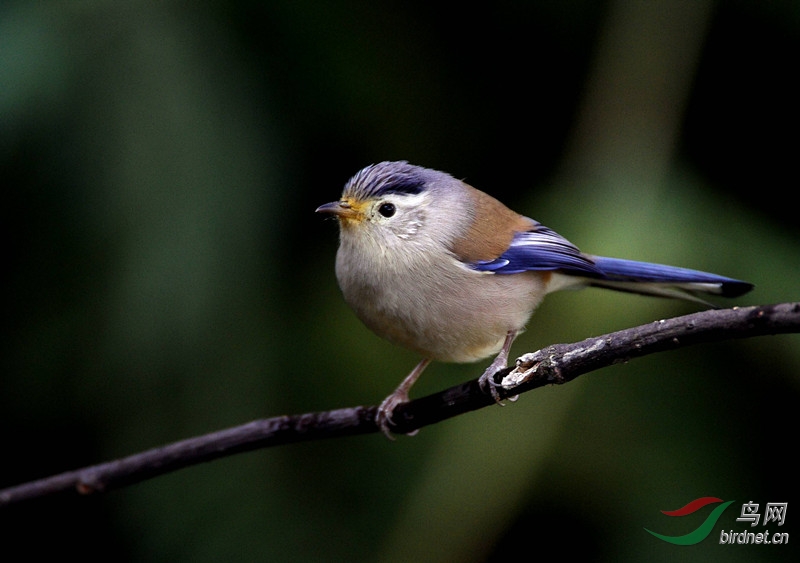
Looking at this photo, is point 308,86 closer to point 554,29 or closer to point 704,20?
point 554,29

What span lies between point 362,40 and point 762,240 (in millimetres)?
2176

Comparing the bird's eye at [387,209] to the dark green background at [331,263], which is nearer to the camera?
the bird's eye at [387,209]

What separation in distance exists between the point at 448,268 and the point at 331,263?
3.10ft

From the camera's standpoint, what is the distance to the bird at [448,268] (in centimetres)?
330

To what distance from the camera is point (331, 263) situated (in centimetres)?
418

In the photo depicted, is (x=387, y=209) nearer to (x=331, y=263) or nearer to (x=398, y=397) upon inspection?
(x=331, y=263)

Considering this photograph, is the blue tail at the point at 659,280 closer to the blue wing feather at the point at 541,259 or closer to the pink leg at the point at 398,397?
the blue wing feather at the point at 541,259

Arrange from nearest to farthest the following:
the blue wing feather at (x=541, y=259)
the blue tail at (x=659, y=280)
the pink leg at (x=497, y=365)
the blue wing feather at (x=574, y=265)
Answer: the pink leg at (x=497, y=365) → the blue tail at (x=659, y=280) → the blue wing feather at (x=574, y=265) → the blue wing feather at (x=541, y=259)

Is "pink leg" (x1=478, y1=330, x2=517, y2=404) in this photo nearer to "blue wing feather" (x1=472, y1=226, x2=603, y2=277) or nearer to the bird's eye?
"blue wing feather" (x1=472, y1=226, x2=603, y2=277)

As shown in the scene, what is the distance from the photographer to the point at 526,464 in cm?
368

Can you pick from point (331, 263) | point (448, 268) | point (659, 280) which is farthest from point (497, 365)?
point (331, 263)

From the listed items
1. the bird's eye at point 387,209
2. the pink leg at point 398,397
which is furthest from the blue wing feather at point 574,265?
the pink leg at point 398,397

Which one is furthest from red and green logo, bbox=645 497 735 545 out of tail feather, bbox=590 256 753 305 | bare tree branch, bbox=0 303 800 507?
bare tree branch, bbox=0 303 800 507

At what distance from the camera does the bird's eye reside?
3510 mm
